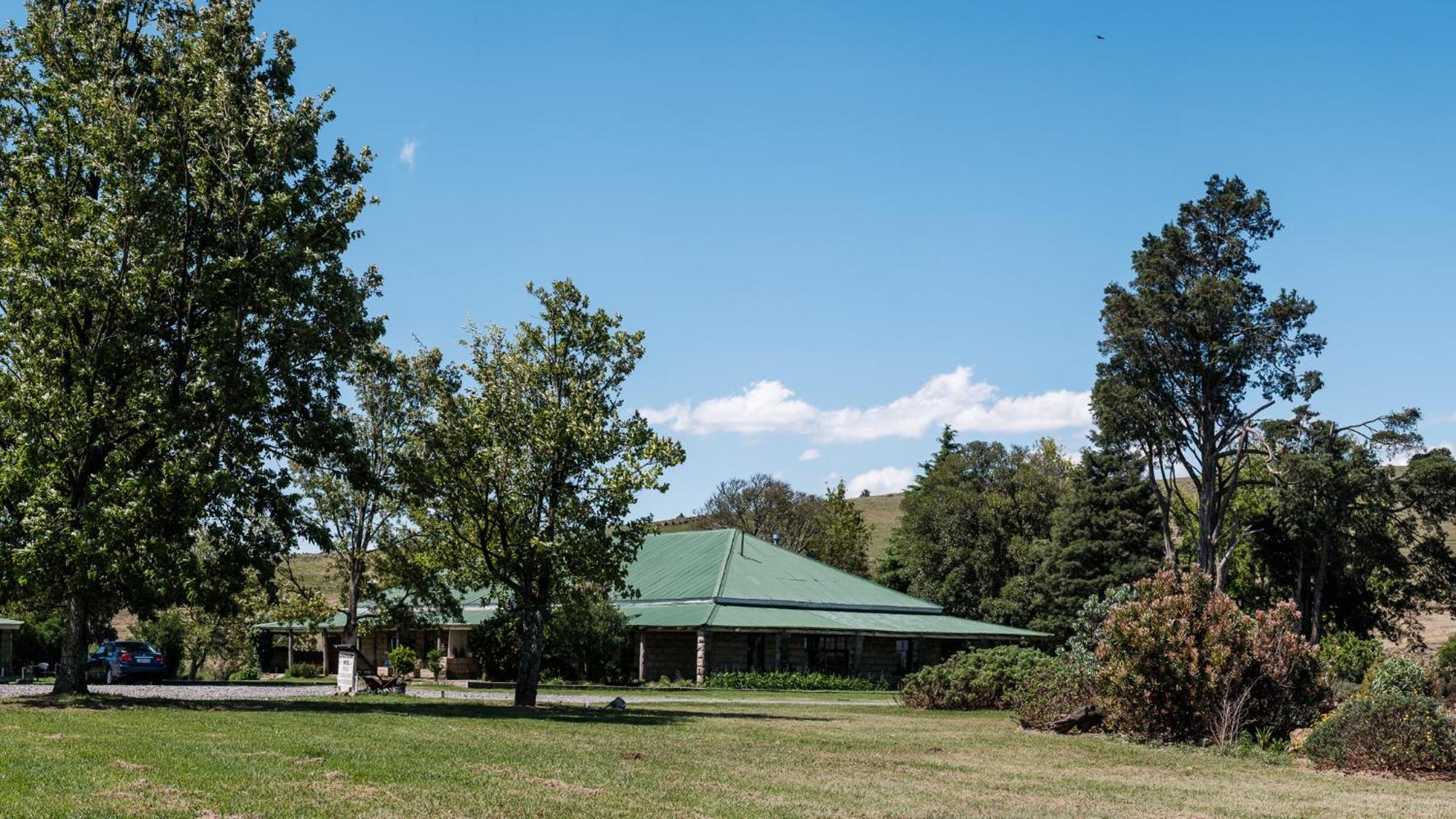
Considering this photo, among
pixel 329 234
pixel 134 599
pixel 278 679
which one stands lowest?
pixel 278 679

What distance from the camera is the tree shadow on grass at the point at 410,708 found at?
72.9 feet

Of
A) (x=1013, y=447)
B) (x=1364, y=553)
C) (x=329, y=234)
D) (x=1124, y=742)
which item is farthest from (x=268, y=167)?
(x=1013, y=447)

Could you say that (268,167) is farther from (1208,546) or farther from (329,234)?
(1208,546)

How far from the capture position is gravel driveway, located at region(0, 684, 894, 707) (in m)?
29.9

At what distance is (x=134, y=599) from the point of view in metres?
21.5

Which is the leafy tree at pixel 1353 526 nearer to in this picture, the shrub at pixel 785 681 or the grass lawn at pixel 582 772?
the shrub at pixel 785 681

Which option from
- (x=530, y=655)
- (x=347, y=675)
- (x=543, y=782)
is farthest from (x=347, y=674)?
(x=543, y=782)

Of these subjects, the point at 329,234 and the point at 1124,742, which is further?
the point at 329,234

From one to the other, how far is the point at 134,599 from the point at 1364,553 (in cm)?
5030

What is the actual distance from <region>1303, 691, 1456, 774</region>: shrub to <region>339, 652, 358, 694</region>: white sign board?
22169 mm

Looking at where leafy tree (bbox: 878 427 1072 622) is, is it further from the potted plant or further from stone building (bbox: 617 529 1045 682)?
the potted plant

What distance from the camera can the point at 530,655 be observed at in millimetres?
28250

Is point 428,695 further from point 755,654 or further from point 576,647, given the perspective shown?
point 755,654

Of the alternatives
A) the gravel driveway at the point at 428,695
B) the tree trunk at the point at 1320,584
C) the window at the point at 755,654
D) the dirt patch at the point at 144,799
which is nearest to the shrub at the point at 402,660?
the gravel driveway at the point at 428,695
